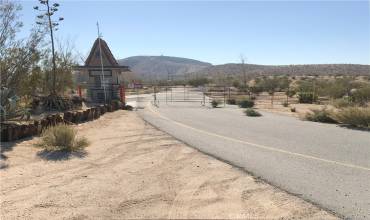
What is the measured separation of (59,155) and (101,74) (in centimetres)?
2284

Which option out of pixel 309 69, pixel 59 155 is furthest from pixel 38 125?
pixel 309 69

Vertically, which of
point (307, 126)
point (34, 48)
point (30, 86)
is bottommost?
point (307, 126)

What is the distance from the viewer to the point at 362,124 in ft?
55.7

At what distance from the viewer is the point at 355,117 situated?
1728cm

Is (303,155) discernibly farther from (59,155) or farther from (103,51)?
(103,51)

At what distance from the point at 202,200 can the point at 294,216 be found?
4.89 ft

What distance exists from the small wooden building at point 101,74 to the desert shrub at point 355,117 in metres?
18.4

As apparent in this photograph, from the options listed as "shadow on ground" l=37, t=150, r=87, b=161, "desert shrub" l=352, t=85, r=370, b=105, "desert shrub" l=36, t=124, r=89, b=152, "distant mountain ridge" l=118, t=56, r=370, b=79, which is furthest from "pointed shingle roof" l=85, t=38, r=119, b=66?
"distant mountain ridge" l=118, t=56, r=370, b=79

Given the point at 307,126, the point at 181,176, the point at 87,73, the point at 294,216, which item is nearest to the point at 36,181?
the point at 181,176

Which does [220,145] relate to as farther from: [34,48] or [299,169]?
[34,48]

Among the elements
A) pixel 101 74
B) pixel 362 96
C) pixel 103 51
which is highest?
pixel 103 51

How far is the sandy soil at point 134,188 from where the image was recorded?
6.57 meters

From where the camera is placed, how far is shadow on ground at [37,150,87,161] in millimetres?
10617

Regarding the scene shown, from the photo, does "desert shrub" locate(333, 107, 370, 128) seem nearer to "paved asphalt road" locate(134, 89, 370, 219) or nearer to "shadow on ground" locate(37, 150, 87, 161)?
"paved asphalt road" locate(134, 89, 370, 219)
